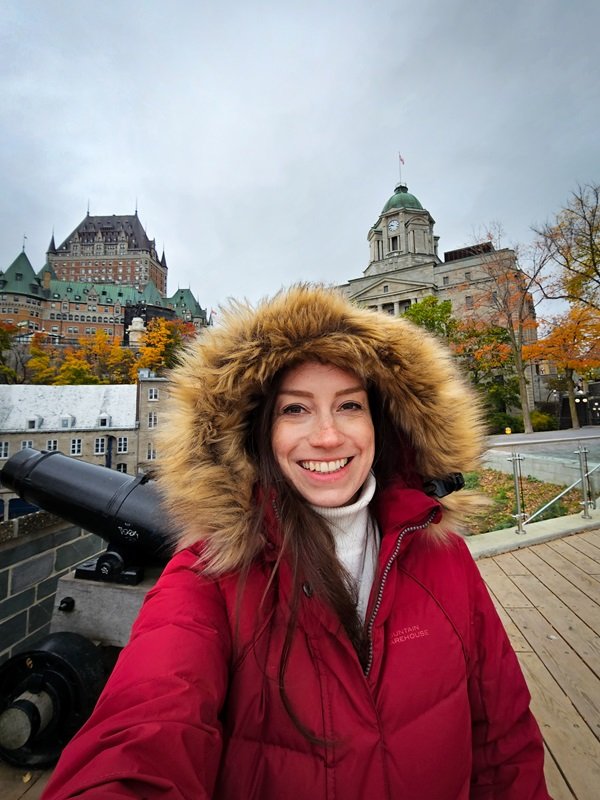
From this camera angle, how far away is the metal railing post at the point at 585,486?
187 inches

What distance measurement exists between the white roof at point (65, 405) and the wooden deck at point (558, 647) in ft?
101

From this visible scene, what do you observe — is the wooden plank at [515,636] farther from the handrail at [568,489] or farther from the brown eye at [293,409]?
the brown eye at [293,409]

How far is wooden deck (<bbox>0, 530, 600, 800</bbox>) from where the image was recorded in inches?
64.7

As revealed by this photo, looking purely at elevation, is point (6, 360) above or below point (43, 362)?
above

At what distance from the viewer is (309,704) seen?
0.98 metres

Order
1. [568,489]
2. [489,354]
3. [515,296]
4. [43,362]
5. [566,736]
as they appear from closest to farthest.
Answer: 1. [566,736]
2. [568,489]
3. [515,296]
4. [489,354]
5. [43,362]

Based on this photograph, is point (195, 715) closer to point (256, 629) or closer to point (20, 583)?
point (256, 629)

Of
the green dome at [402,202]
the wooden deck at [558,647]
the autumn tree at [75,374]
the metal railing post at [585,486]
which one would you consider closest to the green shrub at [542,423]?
the metal railing post at [585,486]

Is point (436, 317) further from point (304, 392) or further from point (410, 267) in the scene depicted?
point (304, 392)

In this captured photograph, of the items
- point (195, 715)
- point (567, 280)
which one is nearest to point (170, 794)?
point (195, 715)

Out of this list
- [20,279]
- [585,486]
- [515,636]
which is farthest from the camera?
[20,279]

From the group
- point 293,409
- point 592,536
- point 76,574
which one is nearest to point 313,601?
point 293,409

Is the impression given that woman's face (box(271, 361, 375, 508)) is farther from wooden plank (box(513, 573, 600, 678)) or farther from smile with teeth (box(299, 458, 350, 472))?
wooden plank (box(513, 573, 600, 678))

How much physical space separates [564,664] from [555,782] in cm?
85
